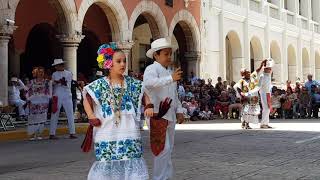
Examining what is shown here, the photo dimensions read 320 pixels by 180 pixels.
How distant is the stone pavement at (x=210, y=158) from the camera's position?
687 centimetres

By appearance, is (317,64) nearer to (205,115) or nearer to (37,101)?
(205,115)

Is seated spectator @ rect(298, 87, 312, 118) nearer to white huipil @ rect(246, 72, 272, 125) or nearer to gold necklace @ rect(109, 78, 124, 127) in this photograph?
white huipil @ rect(246, 72, 272, 125)

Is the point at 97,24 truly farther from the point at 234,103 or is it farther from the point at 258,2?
the point at 258,2

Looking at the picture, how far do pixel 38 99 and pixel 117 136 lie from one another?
803 centimetres

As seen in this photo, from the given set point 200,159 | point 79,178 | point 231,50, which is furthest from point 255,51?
point 79,178

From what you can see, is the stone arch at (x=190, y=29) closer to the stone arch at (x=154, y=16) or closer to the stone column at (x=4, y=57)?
the stone arch at (x=154, y=16)

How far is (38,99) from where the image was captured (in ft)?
40.8

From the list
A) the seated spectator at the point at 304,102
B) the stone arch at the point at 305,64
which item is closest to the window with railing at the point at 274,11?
the stone arch at the point at 305,64

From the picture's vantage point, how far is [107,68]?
4.97m

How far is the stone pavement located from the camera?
687 centimetres

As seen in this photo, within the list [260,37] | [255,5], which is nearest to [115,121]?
[255,5]

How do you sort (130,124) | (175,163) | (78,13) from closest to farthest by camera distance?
1. (130,124)
2. (175,163)
3. (78,13)

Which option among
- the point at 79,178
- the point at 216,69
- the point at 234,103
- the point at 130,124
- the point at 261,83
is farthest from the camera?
the point at 216,69

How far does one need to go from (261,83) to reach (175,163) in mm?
A: 6850
